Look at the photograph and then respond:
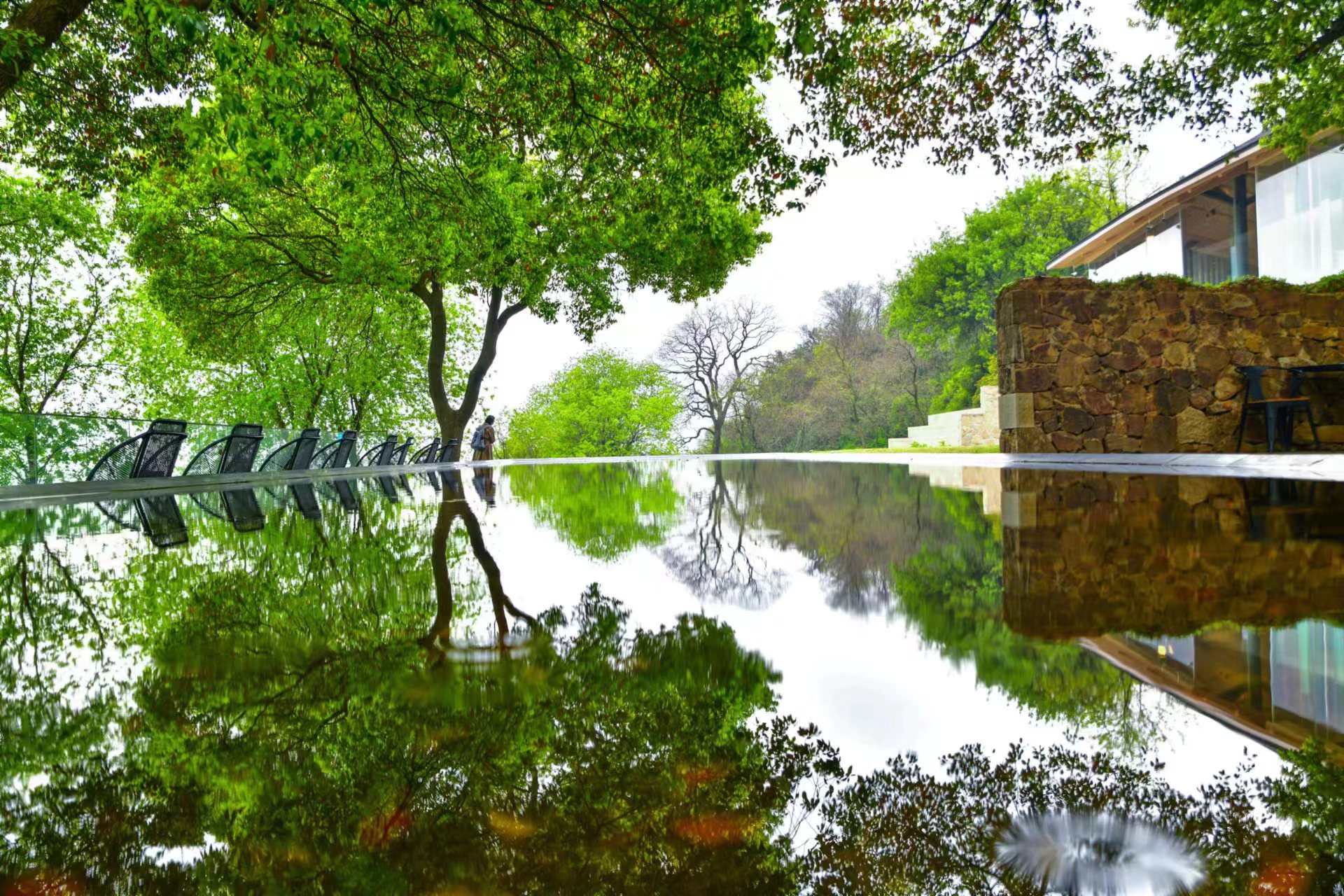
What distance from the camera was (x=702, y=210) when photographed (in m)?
8.99

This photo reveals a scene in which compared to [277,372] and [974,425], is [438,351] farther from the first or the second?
[974,425]

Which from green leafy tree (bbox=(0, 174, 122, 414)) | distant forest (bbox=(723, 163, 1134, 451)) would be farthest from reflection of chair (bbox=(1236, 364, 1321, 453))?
green leafy tree (bbox=(0, 174, 122, 414))

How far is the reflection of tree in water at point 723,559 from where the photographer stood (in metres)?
2.22

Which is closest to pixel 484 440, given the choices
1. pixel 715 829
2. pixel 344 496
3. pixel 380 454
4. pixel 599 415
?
pixel 380 454

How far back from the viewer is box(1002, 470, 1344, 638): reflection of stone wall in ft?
5.49

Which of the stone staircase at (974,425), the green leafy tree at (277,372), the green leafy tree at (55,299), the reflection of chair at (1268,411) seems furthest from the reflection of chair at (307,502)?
the green leafy tree at (55,299)

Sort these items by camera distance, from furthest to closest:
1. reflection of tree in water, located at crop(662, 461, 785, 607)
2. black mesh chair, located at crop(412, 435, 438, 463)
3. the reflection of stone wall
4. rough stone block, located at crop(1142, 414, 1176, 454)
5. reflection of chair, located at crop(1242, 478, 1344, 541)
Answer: black mesh chair, located at crop(412, 435, 438, 463), rough stone block, located at crop(1142, 414, 1176, 454), reflection of chair, located at crop(1242, 478, 1344, 541), reflection of tree in water, located at crop(662, 461, 785, 607), the reflection of stone wall

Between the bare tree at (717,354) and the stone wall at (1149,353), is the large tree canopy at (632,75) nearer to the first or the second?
the stone wall at (1149,353)

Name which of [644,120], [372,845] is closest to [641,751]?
[372,845]

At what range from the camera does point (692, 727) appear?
113 cm

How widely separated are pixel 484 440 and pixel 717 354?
18611 mm

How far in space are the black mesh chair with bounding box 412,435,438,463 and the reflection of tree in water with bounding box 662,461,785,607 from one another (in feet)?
58.8

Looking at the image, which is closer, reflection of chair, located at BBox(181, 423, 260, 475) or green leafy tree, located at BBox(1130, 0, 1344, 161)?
green leafy tree, located at BBox(1130, 0, 1344, 161)

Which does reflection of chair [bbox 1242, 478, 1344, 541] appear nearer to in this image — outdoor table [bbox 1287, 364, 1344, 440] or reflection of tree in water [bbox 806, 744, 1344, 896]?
reflection of tree in water [bbox 806, 744, 1344, 896]
